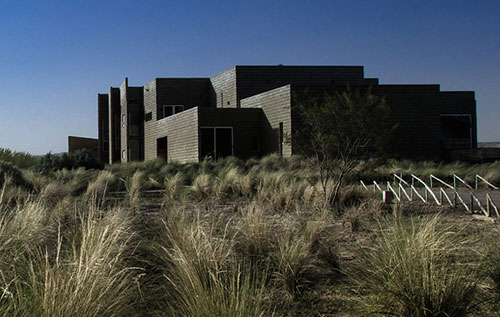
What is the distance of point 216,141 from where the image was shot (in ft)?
83.3

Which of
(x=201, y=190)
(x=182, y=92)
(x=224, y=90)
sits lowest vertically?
(x=201, y=190)

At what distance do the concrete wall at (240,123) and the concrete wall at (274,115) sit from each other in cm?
46

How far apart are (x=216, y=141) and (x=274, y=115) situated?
11.4 feet

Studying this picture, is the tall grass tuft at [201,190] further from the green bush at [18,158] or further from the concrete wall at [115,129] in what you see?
the concrete wall at [115,129]

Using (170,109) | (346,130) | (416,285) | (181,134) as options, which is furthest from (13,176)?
(170,109)

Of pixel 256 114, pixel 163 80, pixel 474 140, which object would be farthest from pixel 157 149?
pixel 474 140

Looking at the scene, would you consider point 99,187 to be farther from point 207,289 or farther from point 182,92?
point 182,92

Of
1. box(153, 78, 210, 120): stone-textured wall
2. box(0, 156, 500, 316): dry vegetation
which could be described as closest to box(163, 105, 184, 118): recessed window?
box(153, 78, 210, 120): stone-textured wall

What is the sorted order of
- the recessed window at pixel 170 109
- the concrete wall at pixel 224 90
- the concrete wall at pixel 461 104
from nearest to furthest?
the concrete wall at pixel 461 104, the concrete wall at pixel 224 90, the recessed window at pixel 170 109

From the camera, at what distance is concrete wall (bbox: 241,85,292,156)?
22.3 meters

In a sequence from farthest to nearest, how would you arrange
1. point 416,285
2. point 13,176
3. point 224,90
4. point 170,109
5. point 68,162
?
point 170,109
point 224,90
point 68,162
point 13,176
point 416,285

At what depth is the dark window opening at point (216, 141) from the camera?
25.2 metres

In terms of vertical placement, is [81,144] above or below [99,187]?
above

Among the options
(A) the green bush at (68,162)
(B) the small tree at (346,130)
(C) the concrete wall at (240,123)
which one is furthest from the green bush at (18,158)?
(B) the small tree at (346,130)
